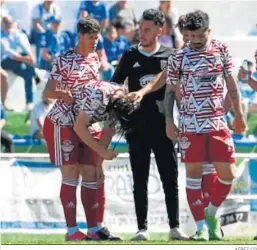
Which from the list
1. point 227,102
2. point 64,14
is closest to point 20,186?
point 227,102

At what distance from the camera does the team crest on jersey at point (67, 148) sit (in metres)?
10.5

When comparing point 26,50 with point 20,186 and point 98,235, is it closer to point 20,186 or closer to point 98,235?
point 20,186

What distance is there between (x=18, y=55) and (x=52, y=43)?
1.76ft

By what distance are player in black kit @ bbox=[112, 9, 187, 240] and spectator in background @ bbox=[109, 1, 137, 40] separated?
5875 millimetres

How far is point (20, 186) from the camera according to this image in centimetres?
1295

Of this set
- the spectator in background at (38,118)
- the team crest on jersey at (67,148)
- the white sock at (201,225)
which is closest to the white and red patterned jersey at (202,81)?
the white sock at (201,225)

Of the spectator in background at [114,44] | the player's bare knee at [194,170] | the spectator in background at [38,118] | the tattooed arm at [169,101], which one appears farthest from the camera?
the spectator in background at [114,44]

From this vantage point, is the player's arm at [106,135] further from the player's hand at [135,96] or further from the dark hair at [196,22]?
the dark hair at [196,22]

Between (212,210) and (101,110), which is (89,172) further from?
(212,210)

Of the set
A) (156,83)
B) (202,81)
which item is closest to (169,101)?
(156,83)

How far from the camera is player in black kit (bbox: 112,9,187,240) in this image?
10516 mm

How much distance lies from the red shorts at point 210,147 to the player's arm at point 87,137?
70cm

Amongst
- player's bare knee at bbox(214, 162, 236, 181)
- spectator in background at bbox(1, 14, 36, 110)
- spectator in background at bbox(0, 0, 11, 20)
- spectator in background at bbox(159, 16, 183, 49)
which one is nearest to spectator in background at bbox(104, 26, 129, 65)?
spectator in background at bbox(159, 16, 183, 49)

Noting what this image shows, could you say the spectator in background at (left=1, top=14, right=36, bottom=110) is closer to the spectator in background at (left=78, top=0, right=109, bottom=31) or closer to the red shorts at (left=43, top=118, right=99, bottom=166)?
the spectator in background at (left=78, top=0, right=109, bottom=31)
